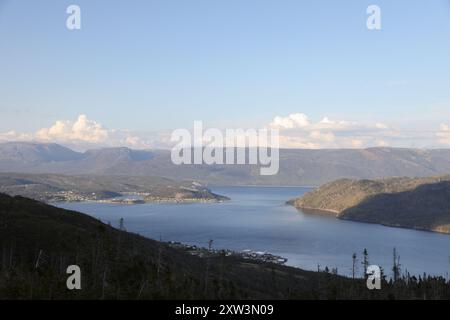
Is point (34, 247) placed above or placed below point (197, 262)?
above

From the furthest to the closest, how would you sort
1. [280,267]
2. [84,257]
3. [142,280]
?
[280,267] → [84,257] → [142,280]
